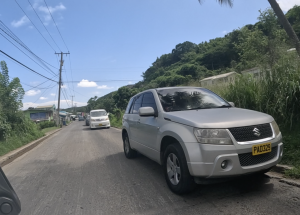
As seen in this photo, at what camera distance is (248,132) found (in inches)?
134

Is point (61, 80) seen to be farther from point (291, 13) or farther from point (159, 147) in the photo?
point (291, 13)

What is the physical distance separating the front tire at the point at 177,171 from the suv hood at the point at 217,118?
1.51 ft

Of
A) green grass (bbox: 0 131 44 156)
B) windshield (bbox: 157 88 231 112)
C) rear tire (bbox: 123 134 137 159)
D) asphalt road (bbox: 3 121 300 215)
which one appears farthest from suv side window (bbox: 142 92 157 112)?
green grass (bbox: 0 131 44 156)

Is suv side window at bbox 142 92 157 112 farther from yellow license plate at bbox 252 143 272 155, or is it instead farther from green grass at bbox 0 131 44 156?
green grass at bbox 0 131 44 156

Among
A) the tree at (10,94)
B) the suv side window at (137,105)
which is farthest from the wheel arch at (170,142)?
the tree at (10,94)

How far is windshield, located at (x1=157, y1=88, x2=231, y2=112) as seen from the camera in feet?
14.9

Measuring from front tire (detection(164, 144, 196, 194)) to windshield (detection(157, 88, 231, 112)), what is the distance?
899 mm

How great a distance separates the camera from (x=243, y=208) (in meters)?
3.21

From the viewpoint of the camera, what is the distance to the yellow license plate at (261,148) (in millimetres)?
3356

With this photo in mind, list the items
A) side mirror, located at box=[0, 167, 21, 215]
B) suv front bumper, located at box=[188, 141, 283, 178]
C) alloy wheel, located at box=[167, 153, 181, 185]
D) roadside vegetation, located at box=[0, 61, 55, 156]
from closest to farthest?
side mirror, located at box=[0, 167, 21, 215]
suv front bumper, located at box=[188, 141, 283, 178]
alloy wheel, located at box=[167, 153, 181, 185]
roadside vegetation, located at box=[0, 61, 55, 156]

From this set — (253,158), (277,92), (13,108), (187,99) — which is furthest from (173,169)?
(13,108)

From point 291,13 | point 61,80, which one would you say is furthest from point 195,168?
point 291,13

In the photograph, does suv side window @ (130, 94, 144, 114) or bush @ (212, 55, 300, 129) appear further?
suv side window @ (130, 94, 144, 114)

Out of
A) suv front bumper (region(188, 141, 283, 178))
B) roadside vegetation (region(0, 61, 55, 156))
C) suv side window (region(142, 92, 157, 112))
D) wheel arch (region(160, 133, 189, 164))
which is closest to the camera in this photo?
suv front bumper (region(188, 141, 283, 178))
